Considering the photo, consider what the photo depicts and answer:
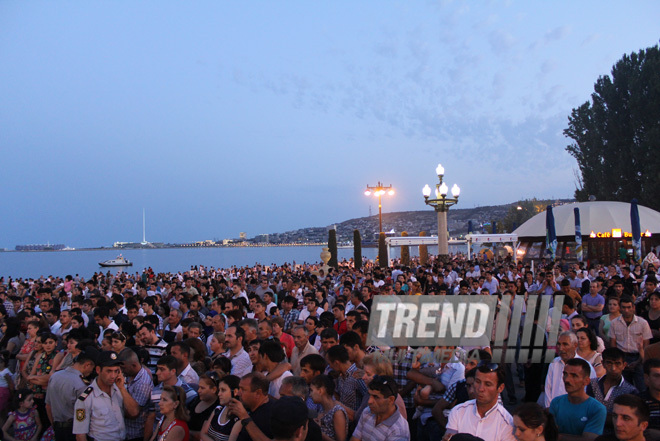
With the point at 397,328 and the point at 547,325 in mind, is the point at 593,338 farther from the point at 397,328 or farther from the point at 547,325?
the point at 397,328

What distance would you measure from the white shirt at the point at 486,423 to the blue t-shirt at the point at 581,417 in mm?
545

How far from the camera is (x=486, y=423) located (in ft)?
11.4

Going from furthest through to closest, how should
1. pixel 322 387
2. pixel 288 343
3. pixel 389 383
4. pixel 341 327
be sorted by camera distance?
pixel 341 327, pixel 288 343, pixel 322 387, pixel 389 383

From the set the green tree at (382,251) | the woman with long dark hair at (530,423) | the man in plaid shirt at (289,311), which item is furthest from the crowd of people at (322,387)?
the green tree at (382,251)

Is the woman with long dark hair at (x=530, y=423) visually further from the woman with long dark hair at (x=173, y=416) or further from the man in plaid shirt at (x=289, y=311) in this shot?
the man in plaid shirt at (x=289, y=311)

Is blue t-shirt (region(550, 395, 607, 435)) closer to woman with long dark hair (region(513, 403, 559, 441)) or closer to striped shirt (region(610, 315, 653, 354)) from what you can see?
woman with long dark hair (region(513, 403, 559, 441))

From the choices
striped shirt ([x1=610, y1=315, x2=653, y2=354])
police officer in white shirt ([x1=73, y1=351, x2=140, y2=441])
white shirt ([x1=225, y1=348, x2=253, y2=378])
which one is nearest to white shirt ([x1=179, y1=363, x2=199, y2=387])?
white shirt ([x1=225, y1=348, x2=253, y2=378])

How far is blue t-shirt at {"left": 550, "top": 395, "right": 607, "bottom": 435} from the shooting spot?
356 centimetres

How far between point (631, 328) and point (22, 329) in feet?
30.9

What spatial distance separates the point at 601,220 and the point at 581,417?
96.0 ft

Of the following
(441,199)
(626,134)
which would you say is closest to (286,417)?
(441,199)

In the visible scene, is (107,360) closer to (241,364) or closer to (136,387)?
(136,387)

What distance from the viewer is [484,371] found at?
11.7ft

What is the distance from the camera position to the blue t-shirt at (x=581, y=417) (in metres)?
3.56
